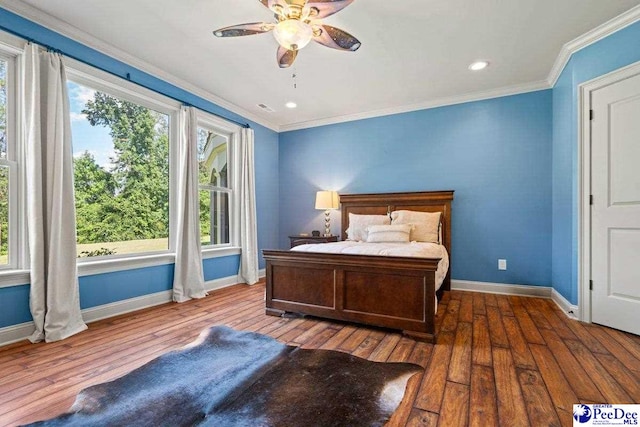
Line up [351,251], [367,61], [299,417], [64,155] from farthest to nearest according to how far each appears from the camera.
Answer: [367,61], [351,251], [64,155], [299,417]

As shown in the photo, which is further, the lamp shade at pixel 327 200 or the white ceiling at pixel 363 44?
the lamp shade at pixel 327 200

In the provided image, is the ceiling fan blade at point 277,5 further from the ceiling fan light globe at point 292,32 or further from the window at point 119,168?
the window at point 119,168

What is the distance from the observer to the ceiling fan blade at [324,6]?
183 centimetres

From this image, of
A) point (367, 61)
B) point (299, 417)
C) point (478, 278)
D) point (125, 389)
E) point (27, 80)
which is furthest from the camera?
point (478, 278)

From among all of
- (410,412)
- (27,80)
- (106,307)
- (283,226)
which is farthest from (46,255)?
(283,226)

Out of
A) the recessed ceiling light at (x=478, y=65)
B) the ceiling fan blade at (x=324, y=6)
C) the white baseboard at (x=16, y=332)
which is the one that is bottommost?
the white baseboard at (x=16, y=332)

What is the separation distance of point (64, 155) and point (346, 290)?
273 centimetres

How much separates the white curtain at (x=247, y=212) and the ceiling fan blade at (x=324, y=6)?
2735mm

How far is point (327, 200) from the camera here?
4.52 m

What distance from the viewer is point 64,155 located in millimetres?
2539

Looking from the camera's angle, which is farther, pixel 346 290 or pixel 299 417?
pixel 346 290

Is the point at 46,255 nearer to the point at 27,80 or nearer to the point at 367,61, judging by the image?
the point at 27,80

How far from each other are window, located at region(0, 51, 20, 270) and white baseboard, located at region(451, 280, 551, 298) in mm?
4663

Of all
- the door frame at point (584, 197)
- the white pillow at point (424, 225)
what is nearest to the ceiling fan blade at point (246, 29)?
the white pillow at point (424, 225)
